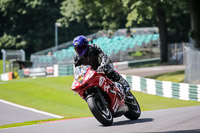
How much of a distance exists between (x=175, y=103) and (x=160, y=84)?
8.26 ft

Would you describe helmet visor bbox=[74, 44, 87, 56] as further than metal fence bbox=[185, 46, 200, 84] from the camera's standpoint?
No

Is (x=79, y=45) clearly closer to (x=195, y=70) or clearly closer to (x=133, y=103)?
(x=133, y=103)

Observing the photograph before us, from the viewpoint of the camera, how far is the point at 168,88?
19984mm

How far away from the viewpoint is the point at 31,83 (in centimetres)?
2812

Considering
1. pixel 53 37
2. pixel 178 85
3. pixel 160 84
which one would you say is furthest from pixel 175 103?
pixel 53 37

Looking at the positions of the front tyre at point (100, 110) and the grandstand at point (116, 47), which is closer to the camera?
the front tyre at point (100, 110)

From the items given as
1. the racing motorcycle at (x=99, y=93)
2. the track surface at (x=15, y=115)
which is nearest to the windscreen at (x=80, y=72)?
the racing motorcycle at (x=99, y=93)

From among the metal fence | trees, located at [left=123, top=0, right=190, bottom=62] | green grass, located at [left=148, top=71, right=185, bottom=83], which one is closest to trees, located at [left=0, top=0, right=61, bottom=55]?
trees, located at [left=123, top=0, right=190, bottom=62]

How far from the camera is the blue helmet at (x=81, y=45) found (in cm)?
859

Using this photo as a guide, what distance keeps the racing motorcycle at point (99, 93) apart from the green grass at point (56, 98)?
5.21m

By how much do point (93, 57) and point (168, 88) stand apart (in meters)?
11.6

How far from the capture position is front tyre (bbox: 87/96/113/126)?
822cm

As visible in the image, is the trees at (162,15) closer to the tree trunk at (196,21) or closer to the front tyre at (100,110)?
the tree trunk at (196,21)

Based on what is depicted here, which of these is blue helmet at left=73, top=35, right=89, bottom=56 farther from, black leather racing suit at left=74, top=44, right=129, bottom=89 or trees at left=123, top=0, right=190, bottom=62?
trees at left=123, top=0, right=190, bottom=62
